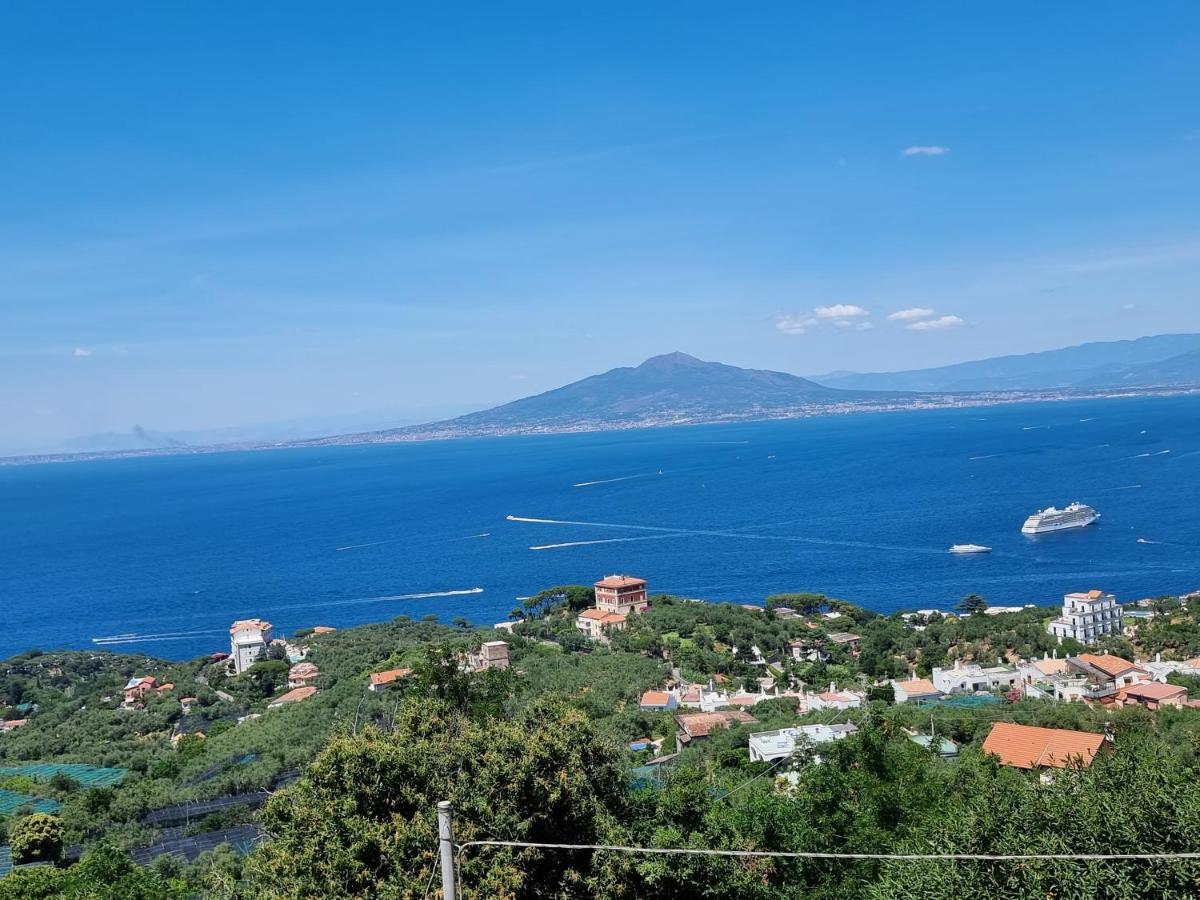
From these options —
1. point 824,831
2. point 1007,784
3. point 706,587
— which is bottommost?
point 706,587

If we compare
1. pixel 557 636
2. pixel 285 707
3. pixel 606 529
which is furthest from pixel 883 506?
pixel 285 707

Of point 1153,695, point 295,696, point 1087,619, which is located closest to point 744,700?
point 1153,695

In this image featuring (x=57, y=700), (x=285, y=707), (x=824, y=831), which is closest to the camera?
(x=824, y=831)

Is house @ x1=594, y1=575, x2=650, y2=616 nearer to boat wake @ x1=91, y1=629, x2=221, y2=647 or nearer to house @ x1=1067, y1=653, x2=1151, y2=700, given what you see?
house @ x1=1067, y1=653, x2=1151, y2=700

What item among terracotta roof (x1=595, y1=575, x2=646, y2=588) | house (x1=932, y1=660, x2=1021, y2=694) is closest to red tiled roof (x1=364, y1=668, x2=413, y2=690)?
terracotta roof (x1=595, y1=575, x2=646, y2=588)

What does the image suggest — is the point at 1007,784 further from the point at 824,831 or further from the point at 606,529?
the point at 606,529

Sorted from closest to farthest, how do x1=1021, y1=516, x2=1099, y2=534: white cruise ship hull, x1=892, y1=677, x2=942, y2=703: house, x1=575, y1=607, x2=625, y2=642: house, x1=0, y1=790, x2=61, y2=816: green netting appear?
1. x1=0, y1=790, x2=61, y2=816: green netting
2. x1=892, y1=677, x2=942, y2=703: house
3. x1=575, y1=607, x2=625, y2=642: house
4. x1=1021, y1=516, x2=1099, y2=534: white cruise ship hull

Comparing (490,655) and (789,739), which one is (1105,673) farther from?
(490,655)
